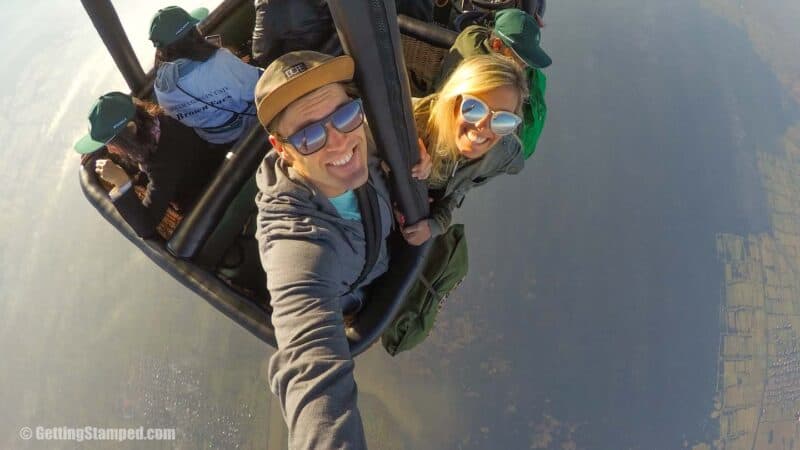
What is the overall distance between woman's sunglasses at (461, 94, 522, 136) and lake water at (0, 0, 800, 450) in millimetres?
919

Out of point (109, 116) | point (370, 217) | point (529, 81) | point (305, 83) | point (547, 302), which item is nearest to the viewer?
point (305, 83)

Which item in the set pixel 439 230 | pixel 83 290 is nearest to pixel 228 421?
pixel 83 290

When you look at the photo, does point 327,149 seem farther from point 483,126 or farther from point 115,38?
point 115,38

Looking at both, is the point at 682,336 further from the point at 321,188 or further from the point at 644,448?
the point at 321,188

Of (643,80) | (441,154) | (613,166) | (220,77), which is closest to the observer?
(441,154)

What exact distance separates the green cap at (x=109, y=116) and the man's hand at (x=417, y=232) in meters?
0.55

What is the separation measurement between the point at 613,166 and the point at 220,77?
145 centimetres

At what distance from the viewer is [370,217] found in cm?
76

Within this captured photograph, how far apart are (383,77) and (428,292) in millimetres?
591

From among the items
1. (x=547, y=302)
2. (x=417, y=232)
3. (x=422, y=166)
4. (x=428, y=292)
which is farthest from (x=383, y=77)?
(x=547, y=302)

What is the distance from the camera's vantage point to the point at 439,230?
3.14ft

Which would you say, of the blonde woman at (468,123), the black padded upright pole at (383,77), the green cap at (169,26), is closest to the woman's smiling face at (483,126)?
the blonde woman at (468,123)

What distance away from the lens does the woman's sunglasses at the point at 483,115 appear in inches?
31.3

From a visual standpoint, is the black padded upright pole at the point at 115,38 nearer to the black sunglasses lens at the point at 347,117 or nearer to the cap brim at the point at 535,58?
the black sunglasses lens at the point at 347,117
